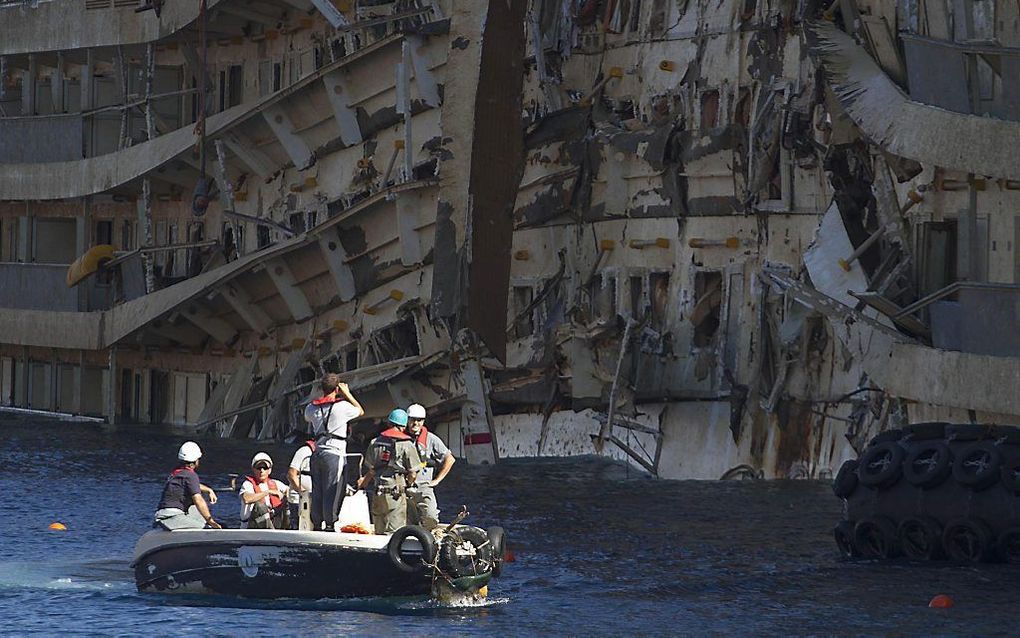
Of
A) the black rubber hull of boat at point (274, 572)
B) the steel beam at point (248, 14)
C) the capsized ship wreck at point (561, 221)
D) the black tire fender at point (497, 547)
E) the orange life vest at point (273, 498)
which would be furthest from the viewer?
the steel beam at point (248, 14)

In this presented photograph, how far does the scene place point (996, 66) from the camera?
28422mm

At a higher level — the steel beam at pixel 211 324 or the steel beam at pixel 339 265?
the steel beam at pixel 339 265

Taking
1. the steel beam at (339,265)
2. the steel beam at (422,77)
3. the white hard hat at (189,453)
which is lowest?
the white hard hat at (189,453)

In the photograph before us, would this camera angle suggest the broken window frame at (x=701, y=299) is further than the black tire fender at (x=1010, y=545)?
Yes

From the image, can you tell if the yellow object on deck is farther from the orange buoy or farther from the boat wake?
the orange buoy

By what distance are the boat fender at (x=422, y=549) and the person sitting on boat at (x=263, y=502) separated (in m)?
1.72

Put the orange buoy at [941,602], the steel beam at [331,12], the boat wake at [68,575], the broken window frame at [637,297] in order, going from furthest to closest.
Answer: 1. the steel beam at [331,12]
2. the broken window frame at [637,297]
3. the boat wake at [68,575]
4. the orange buoy at [941,602]

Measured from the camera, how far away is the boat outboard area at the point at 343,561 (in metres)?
23.5

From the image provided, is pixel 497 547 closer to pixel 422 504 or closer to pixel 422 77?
pixel 422 504

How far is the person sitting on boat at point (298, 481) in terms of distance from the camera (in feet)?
80.6

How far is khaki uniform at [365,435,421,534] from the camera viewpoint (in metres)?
24.2

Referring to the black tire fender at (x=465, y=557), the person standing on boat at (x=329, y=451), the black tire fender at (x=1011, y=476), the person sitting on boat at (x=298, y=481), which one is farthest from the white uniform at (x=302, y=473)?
the black tire fender at (x=1011, y=476)

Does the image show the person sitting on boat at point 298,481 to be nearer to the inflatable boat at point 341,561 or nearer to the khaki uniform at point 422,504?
the inflatable boat at point 341,561

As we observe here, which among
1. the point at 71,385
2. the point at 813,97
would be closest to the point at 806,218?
the point at 813,97
